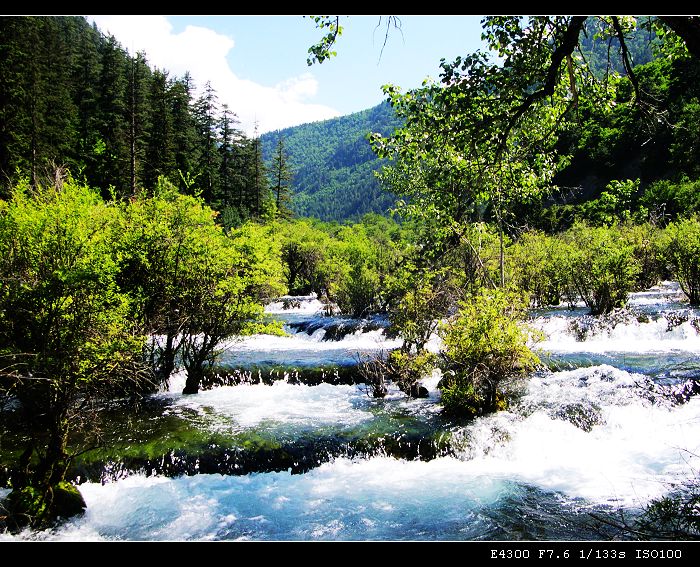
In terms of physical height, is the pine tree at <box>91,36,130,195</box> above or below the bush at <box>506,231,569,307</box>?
above

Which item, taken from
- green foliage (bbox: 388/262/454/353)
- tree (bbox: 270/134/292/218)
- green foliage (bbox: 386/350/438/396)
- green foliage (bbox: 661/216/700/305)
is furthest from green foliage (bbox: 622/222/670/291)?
tree (bbox: 270/134/292/218)

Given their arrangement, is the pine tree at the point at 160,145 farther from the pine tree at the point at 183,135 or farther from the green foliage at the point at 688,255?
the green foliage at the point at 688,255

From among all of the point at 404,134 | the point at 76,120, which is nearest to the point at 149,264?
the point at 404,134

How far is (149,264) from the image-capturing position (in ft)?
41.9

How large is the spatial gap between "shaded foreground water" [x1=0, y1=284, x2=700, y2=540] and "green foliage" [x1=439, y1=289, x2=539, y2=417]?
0.71 metres

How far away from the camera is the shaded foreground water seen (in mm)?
8008

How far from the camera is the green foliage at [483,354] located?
11422 millimetres

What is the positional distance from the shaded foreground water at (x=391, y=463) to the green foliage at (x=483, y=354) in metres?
0.71

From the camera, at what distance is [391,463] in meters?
10.5

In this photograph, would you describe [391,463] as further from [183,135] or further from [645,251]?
[183,135]

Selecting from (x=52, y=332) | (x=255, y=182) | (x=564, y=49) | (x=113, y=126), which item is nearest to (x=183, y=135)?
(x=113, y=126)

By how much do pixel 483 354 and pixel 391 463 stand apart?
11.7ft

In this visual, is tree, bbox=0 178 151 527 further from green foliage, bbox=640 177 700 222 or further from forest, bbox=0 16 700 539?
green foliage, bbox=640 177 700 222
